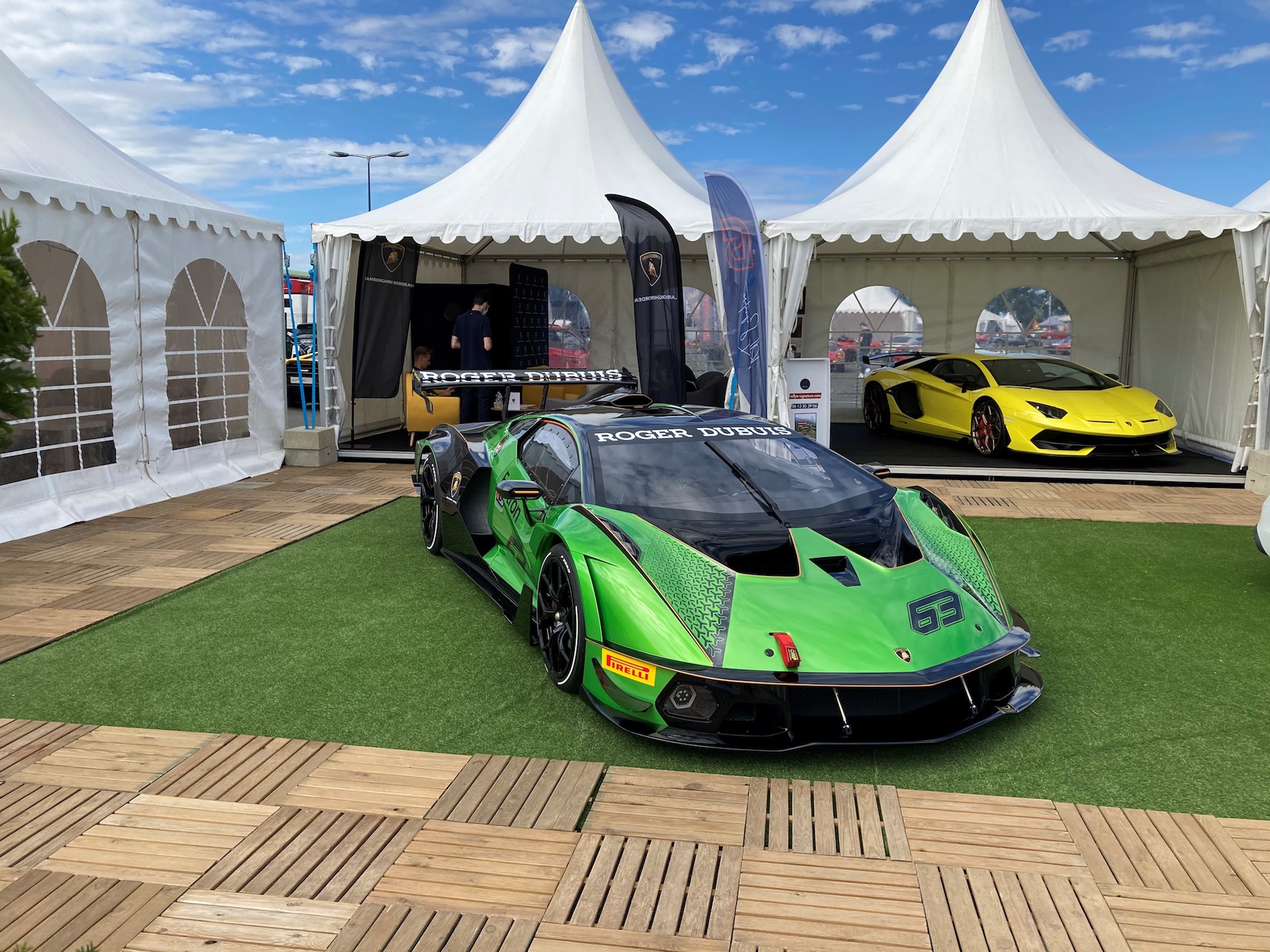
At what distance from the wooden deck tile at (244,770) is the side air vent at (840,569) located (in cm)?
198

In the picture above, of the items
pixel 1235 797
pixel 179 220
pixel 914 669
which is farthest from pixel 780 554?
pixel 179 220

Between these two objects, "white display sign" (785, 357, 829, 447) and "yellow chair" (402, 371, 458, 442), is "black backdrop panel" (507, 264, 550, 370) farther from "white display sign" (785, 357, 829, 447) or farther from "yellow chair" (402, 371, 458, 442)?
"white display sign" (785, 357, 829, 447)

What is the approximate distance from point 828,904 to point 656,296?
27.7ft

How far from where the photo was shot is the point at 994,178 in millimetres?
10789

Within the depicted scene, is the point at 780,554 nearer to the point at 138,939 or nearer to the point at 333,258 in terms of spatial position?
the point at 138,939

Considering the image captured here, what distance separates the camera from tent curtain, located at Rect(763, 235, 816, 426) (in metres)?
10.5

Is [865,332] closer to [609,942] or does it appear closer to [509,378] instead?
[509,378]

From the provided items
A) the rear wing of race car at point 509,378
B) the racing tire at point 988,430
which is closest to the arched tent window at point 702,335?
the racing tire at point 988,430

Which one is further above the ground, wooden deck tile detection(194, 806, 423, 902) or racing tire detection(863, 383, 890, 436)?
racing tire detection(863, 383, 890, 436)

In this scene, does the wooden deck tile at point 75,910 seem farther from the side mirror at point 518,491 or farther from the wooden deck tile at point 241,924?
the side mirror at point 518,491

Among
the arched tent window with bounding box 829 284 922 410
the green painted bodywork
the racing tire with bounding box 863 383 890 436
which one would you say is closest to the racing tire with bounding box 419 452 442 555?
the green painted bodywork

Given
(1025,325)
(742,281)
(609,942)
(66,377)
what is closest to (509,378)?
(742,281)

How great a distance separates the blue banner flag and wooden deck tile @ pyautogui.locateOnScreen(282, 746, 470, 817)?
7145 millimetres

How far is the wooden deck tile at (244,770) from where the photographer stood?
11.0ft
